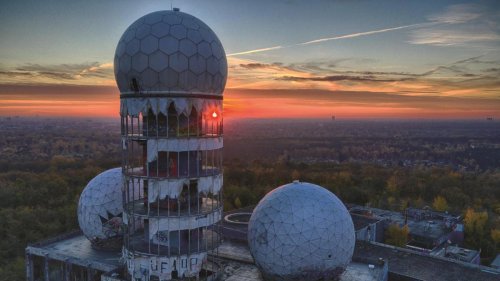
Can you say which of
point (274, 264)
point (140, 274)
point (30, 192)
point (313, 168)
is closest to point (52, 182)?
point (30, 192)

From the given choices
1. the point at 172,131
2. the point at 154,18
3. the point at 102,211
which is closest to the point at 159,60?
the point at 154,18

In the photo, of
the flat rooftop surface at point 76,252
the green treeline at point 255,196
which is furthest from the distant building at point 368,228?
the flat rooftop surface at point 76,252

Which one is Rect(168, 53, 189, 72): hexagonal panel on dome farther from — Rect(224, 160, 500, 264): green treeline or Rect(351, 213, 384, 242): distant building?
Rect(224, 160, 500, 264): green treeline

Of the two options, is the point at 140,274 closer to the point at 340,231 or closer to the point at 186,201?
the point at 186,201

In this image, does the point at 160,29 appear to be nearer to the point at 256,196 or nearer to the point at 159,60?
the point at 159,60

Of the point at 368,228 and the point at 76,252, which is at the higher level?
the point at 76,252
